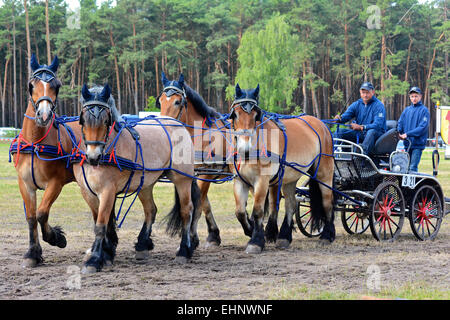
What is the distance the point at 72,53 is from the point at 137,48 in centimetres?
587

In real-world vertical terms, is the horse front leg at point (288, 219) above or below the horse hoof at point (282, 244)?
above

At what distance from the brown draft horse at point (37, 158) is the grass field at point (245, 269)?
567 millimetres

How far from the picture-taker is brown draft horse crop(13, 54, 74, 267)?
6.30 metres

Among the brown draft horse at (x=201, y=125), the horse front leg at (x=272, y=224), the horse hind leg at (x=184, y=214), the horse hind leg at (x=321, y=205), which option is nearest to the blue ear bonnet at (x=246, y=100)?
the brown draft horse at (x=201, y=125)

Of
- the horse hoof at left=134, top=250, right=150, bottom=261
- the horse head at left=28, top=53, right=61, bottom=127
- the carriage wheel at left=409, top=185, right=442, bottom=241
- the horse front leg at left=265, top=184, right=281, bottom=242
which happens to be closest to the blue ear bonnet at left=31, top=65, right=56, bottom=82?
the horse head at left=28, top=53, right=61, bottom=127

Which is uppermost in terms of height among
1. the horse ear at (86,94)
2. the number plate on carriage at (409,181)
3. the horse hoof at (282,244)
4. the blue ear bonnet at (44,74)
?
the blue ear bonnet at (44,74)

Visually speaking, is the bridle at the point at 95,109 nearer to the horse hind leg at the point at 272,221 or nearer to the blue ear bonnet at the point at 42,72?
the blue ear bonnet at the point at 42,72

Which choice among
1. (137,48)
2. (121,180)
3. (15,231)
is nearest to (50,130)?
(121,180)

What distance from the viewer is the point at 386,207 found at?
8.98m

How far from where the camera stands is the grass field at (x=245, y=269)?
17.7 feet

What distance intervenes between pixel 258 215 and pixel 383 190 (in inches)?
93.6

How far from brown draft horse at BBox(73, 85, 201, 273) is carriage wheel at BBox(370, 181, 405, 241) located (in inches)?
113

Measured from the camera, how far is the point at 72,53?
51719 millimetres

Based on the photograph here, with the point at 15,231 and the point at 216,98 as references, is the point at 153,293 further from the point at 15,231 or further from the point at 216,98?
the point at 216,98
